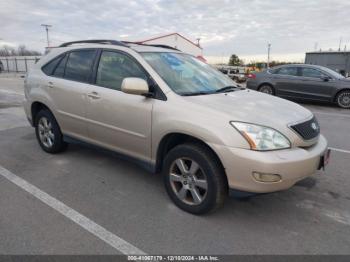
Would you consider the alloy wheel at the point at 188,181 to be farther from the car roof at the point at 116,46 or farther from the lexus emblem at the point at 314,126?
the car roof at the point at 116,46

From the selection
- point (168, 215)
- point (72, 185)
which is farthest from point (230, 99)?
point (72, 185)

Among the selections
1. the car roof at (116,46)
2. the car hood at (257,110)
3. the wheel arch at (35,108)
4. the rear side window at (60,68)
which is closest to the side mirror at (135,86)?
the car hood at (257,110)

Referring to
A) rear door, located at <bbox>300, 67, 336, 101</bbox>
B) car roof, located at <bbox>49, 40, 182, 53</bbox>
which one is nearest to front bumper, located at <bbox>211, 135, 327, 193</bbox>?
car roof, located at <bbox>49, 40, 182, 53</bbox>

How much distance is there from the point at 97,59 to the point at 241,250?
9.56 ft

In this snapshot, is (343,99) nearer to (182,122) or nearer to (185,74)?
(185,74)

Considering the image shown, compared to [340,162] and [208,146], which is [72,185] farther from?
[340,162]

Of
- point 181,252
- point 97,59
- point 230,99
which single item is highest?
point 97,59

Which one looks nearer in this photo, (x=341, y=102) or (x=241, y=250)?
(x=241, y=250)

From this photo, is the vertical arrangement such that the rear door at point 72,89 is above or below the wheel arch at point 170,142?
above

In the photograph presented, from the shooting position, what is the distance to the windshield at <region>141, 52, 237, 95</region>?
344cm

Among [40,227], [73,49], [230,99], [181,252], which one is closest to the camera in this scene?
[181,252]

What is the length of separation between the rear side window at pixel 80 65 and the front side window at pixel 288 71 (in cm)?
920

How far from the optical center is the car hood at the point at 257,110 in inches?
113

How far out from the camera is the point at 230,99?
3.36 m
